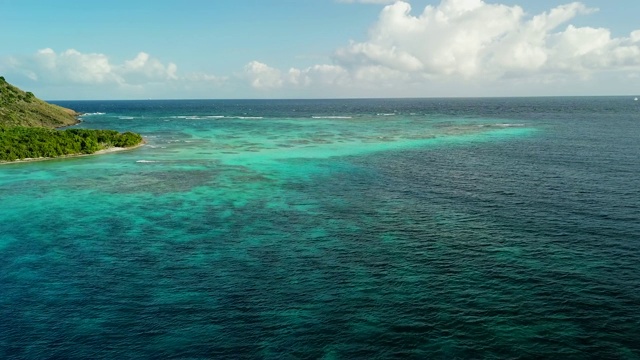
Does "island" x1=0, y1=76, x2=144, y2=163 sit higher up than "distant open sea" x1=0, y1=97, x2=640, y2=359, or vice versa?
"island" x1=0, y1=76, x2=144, y2=163

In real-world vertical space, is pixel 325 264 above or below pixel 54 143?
below

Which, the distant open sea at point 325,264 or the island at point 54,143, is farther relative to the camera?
the island at point 54,143

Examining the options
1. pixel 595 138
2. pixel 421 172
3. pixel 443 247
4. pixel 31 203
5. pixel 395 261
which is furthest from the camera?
pixel 595 138

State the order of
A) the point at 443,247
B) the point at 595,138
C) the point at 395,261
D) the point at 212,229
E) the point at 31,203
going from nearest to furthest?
the point at 395,261 → the point at 443,247 → the point at 212,229 → the point at 31,203 → the point at 595,138

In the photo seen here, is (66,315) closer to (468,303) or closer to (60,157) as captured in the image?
(468,303)

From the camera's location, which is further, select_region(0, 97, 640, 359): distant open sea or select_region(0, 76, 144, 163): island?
select_region(0, 76, 144, 163): island

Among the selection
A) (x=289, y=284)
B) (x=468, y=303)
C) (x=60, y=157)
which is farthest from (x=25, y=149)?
(x=468, y=303)

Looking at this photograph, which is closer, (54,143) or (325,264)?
(325,264)

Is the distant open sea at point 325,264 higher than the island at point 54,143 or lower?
lower
